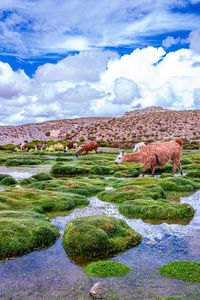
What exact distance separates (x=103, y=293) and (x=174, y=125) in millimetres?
101740

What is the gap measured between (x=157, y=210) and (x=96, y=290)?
6.43 m

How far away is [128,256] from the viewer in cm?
792

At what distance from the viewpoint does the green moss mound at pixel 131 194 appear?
14.7 meters

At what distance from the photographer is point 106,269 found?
6.91 meters

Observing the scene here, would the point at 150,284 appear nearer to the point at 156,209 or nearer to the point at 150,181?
the point at 156,209

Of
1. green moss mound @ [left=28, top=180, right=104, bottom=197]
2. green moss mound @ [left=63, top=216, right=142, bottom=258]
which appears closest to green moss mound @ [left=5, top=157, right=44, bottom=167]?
green moss mound @ [left=28, top=180, right=104, bottom=197]

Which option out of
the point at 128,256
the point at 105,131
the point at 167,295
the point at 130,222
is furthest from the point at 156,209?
the point at 105,131

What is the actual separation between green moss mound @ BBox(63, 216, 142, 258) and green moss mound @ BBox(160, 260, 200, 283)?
178 cm

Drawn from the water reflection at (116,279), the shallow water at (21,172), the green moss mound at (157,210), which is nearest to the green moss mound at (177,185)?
the green moss mound at (157,210)

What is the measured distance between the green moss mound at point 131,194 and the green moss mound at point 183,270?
724 centimetres

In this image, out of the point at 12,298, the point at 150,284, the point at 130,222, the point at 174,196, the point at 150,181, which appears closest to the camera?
the point at 12,298

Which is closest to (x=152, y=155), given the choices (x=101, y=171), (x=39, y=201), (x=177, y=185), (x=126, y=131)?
(x=177, y=185)

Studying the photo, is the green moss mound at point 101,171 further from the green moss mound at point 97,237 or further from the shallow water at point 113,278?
the green moss mound at point 97,237

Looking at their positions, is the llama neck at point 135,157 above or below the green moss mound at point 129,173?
above
